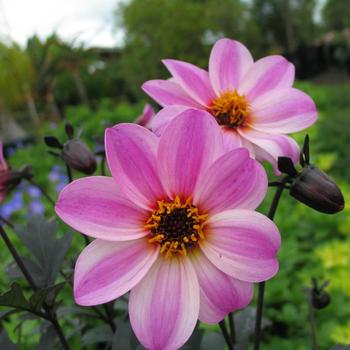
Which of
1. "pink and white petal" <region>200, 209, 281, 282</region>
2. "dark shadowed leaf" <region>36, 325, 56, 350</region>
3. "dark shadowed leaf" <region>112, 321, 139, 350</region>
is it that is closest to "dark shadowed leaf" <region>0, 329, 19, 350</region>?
"dark shadowed leaf" <region>36, 325, 56, 350</region>

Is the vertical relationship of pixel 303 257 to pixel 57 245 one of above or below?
below

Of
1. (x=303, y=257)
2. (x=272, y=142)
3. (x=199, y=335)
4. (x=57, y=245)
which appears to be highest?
(x=272, y=142)

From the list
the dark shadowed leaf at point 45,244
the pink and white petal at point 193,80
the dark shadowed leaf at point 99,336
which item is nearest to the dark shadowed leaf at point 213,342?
the dark shadowed leaf at point 99,336

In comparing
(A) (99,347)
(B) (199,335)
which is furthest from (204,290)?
(A) (99,347)

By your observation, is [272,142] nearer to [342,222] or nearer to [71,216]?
[71,216]

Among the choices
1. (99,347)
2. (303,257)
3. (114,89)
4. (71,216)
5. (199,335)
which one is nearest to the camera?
(71,216)

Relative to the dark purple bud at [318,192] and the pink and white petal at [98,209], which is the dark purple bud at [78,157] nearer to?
the pink and white petal at [98,209]
